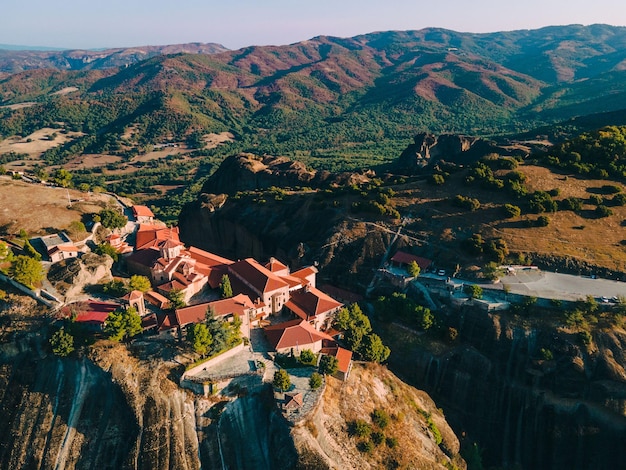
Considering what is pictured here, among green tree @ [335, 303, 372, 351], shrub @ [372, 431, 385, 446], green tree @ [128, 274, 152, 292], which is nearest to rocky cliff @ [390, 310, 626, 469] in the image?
green tree @ [335, 303, 372, 351]

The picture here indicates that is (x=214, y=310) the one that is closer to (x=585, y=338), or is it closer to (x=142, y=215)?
(x=142, y=215)

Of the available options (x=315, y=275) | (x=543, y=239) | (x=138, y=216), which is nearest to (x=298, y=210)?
(x=315, y=275)

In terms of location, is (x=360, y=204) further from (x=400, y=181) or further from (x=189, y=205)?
(x=189, y=205)

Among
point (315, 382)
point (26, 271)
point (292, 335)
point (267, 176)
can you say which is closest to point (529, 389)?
point (315, 382)

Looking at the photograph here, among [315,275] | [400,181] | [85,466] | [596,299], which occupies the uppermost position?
[400,181]

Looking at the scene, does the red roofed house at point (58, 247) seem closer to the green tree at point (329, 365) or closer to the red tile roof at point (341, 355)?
the red tile roof at point (341, 355)
